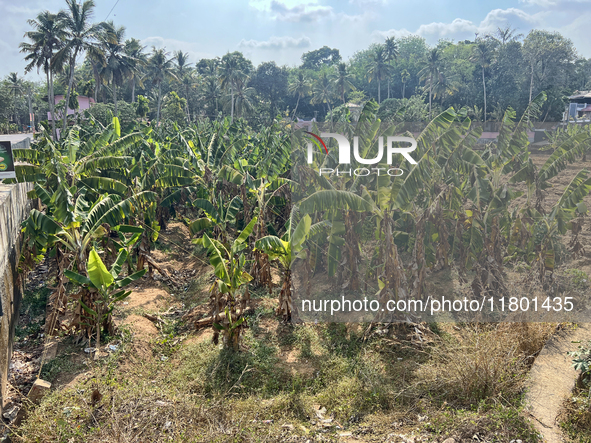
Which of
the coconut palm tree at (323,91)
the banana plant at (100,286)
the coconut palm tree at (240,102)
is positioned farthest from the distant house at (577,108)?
the banana plant at (100,286)

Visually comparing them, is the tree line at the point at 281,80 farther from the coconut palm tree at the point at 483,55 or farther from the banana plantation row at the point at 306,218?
the banana plantation row at the point at 306,218

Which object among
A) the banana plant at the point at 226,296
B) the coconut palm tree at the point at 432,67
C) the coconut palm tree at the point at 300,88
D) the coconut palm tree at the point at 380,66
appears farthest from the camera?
the coconut palm tree at the point at 300,88

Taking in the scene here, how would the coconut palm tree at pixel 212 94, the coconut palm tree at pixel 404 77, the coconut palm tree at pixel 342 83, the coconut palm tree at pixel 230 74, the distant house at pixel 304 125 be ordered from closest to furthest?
the distant house at pixel 304 125
the coconut palm tree at pixel 230 74
the coconut palm tree at pixel 342 83
the coconut palm tree at pixel 212 94
the coconut palm tree at pixel 404 77

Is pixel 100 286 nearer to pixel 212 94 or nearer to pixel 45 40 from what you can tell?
pixel 45 40

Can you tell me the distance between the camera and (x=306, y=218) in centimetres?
799

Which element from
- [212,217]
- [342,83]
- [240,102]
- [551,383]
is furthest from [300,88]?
[551,383]

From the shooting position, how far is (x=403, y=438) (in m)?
5.83

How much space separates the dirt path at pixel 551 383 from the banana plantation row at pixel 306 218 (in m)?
2.44

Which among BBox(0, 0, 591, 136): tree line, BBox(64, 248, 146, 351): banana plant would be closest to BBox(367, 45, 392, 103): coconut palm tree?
BBox(0, 0, 591, 136): tree line

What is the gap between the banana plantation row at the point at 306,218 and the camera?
8008 mm

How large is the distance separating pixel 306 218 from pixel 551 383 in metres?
Result: 4.53

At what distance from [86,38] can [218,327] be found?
35.3 meters

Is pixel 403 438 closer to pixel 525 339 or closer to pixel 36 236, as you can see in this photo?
pixel 525 339

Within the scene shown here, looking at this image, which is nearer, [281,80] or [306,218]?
[306,218]
